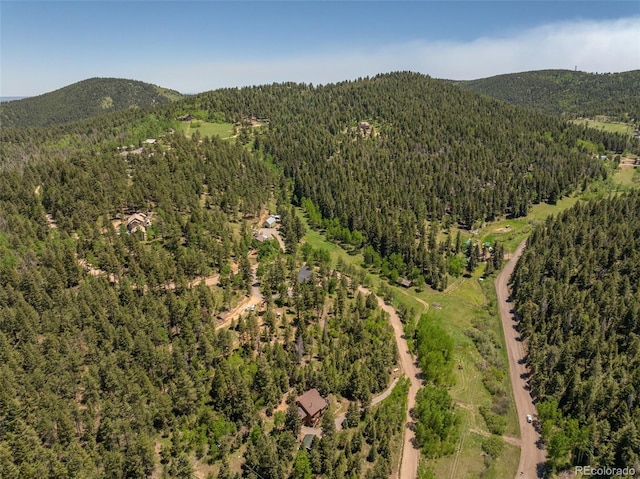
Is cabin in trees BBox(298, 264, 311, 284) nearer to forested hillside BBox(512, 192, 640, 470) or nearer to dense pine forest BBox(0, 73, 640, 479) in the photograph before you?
dense pine forest BBox(0, 73, 640, 479)

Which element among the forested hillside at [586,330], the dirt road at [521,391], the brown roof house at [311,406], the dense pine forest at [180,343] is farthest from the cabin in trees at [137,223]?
the forested hillside at [586,330]

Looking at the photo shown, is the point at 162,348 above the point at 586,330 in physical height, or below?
above

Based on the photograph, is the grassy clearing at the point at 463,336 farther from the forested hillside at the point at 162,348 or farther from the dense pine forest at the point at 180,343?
the forested hillside at the point at 162,348

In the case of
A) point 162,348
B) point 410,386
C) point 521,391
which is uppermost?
point 162,348

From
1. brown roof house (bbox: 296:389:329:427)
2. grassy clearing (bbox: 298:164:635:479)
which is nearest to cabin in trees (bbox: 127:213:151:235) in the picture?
grassy clearing (bbox: 298:164:635:479)

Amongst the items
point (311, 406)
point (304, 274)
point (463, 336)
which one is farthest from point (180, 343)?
point (463, 336)

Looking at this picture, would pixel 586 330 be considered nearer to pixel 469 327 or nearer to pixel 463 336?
pixel 469 327

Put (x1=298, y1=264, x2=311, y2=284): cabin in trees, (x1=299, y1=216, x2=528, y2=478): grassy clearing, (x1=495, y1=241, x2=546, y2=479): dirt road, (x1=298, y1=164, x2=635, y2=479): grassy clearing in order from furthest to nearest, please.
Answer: (x1=298, y1=264, x2=311, y2=284): cabin in trees → (x1=299, y1=216, x2=528, y2=478): grassy clearing → (x1=495, y1=241, x2=546, y2=479): dirt road → (x1=298, y1=164, x2=635, y2=479): grassy clearing

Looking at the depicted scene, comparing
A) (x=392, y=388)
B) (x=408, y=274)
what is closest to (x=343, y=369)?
(x=392, y=388)
